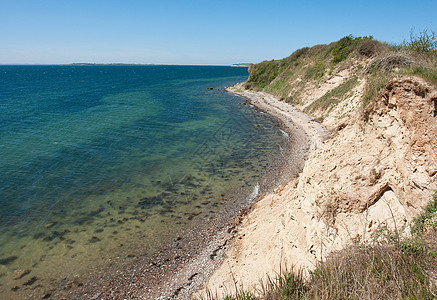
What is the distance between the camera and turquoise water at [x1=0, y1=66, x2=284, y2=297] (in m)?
11.9

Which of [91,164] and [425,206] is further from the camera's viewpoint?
[91,164]

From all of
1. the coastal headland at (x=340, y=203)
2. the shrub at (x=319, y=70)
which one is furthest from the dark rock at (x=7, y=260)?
the shrub at (x=319, y=70)

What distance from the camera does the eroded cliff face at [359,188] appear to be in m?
6.58

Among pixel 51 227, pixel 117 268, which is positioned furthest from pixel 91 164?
pixel 117 268

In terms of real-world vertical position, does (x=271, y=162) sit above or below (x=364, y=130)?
below

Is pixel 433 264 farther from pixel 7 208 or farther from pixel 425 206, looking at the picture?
pixel 7 208

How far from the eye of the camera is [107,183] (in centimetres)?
1806

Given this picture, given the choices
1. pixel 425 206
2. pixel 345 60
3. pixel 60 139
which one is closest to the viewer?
pixel 425 206

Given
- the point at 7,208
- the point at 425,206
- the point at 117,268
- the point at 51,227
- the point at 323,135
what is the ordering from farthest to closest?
the point at 323,135
the point at 7,208
the point at 51,227
the point at 117,268
the point at 425,206

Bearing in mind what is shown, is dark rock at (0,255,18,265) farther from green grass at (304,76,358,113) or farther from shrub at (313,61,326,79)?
shrub at (313,61,326,79)

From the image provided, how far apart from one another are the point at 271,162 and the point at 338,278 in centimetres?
1693

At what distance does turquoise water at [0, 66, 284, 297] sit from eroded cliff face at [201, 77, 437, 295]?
508cm

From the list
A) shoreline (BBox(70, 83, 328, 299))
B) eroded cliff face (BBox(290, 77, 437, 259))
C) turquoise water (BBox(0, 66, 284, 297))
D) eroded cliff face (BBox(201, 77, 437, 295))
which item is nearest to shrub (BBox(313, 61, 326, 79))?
turquoise water (BBox(0, 66, 284, 297))

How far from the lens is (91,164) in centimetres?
2134
